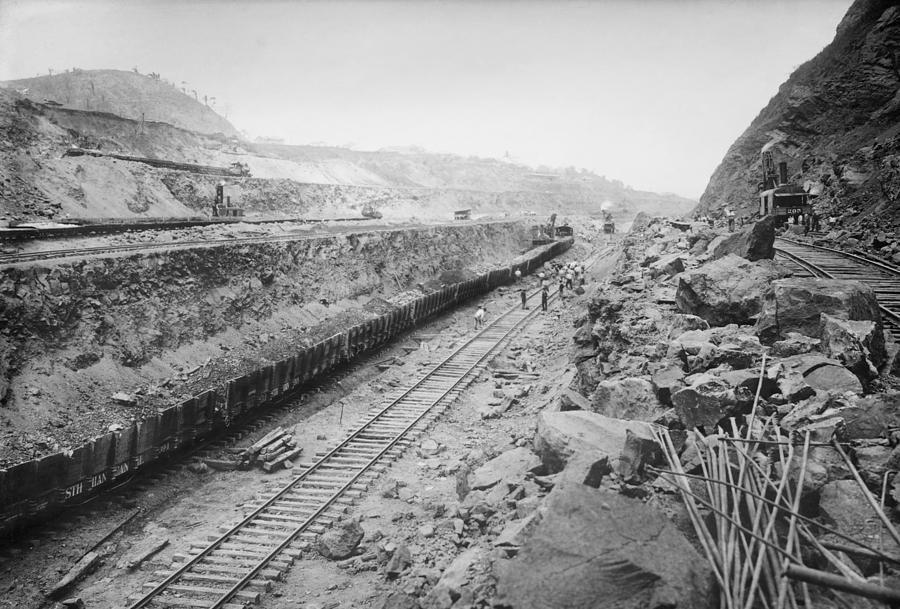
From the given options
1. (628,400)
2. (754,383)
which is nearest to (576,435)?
(628,400)

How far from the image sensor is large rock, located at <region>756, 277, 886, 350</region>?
6.77 meters

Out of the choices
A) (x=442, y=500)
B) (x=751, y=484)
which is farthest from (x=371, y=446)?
(x=751, y=484)

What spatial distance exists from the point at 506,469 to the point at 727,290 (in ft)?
16.1

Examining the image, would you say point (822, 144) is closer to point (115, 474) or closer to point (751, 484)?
point (751, 484)

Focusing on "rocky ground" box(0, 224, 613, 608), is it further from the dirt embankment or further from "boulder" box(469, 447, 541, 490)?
the dirt embankment

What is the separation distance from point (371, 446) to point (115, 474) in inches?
208

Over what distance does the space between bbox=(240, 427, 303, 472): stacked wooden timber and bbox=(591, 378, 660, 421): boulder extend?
7.38m

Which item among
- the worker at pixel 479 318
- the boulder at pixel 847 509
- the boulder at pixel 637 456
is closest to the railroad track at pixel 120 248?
the worker at pixel 479 318

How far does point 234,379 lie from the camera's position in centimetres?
1266

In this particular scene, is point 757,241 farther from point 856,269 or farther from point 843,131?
point 843,131

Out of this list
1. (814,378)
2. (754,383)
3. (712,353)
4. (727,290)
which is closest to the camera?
(814,378)

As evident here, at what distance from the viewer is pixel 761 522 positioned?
388 cm

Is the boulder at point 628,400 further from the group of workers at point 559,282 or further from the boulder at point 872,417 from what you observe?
the group of workers at point 559,282

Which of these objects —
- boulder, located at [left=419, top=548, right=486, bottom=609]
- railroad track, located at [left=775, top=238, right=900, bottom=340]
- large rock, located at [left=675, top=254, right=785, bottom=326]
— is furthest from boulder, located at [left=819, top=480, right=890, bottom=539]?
railroad track, located at [left=775, top=238, right=900, bottom=340]
